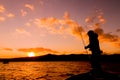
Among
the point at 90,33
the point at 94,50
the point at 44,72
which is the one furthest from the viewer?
the point at 44,72

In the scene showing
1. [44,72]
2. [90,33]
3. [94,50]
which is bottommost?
[44,72]

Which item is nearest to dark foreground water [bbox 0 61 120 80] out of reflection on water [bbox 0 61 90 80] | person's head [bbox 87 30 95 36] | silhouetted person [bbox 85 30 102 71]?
reflection on water [bbox 0 61 90 80]

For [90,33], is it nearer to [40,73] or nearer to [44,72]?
[40,73]

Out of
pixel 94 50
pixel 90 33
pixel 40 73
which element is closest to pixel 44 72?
pixel 40 73

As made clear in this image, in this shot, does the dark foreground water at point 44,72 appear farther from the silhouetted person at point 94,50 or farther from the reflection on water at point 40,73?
the silhouetted person at point 94,50

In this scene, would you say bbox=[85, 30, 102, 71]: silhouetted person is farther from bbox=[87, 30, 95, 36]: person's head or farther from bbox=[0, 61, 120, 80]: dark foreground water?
bbox=[0, 61, 120, 80]: dark foreground water

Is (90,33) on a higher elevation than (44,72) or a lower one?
higher

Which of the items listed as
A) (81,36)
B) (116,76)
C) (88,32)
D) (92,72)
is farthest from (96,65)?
(81,36)

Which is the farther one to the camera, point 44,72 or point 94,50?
point 44,72

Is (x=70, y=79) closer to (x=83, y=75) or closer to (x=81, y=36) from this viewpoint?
(x=83, y=75)

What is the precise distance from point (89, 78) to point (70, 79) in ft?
3.93

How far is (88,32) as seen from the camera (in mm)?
12844

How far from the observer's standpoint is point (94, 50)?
12.2m

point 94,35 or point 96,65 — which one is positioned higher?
point 94,35
